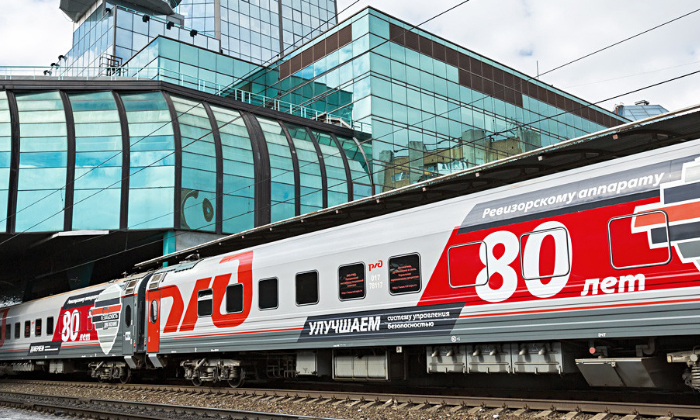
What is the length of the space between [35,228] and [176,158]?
25.3 ft

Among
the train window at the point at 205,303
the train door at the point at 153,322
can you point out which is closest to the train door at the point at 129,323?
the train door at the point at 153,322

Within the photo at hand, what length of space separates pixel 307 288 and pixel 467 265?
4205mm

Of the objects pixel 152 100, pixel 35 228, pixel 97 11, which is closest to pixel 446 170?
pixel 152 100

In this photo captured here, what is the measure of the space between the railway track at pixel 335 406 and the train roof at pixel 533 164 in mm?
4596

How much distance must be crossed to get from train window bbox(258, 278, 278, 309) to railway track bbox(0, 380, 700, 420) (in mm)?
1914

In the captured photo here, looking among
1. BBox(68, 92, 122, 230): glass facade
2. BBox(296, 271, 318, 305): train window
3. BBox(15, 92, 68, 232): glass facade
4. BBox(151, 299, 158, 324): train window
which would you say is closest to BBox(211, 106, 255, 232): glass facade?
BBox(68, 92, 122, 230): glass facade

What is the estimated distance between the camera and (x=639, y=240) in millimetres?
8984

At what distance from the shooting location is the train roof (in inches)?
466

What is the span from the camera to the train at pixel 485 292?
8.88 meters

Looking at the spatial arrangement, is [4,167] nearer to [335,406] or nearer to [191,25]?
[335,406]

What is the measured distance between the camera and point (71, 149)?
33188mm

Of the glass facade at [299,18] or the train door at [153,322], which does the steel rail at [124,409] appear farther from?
the glass facade at [299,18]

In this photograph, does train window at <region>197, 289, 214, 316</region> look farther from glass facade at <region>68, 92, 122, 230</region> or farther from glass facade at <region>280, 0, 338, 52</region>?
glass facade at <region>280, 0, 338, 52</region>

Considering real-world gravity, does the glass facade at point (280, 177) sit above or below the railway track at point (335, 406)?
above
